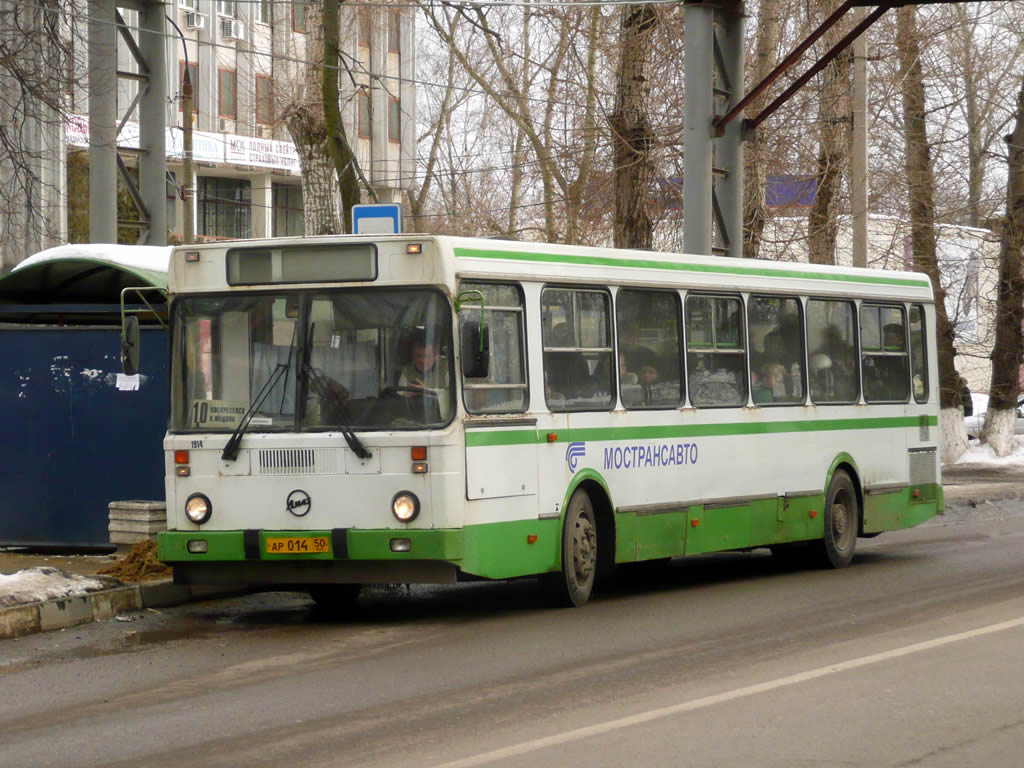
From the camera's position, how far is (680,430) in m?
13.7

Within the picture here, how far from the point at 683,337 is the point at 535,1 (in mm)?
13901

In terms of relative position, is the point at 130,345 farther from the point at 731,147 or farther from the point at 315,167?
the point at 315,167

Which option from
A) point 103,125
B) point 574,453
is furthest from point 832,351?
point 103,125

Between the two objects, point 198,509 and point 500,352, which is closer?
point 198,509

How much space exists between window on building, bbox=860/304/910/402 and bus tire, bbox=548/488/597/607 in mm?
4798

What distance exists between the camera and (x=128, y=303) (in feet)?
50.6

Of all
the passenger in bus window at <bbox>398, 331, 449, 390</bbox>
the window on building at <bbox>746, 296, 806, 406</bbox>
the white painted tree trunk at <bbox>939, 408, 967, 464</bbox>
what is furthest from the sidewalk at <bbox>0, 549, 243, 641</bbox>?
the white painted tree trunk at <bbox>939, 408, 967, 464</bbox>

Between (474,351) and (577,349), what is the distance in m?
1.52

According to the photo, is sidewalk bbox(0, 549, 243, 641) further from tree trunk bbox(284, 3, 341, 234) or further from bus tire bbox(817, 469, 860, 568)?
tree trunk bbox(284, 3, 341, 234)

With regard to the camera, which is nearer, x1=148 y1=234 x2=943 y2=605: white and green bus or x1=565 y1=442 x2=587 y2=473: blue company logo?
x1=148 y1=234 x2=943 y2=605: white and green bus

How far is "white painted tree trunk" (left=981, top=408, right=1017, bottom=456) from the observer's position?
105 ft

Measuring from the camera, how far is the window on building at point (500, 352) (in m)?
11.5

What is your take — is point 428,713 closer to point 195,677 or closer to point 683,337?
point 195,677

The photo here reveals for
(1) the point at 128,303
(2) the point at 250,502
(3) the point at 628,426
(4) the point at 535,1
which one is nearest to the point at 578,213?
(4) the point at 535,1
